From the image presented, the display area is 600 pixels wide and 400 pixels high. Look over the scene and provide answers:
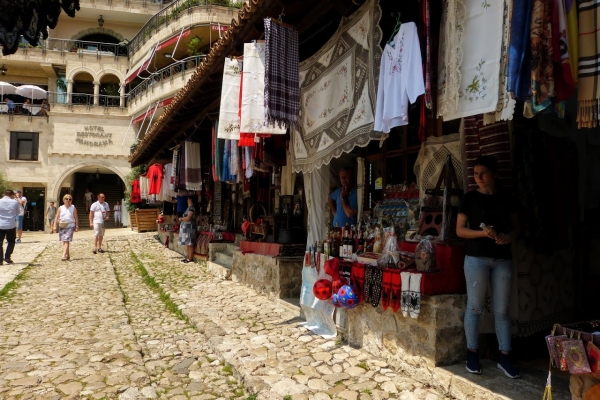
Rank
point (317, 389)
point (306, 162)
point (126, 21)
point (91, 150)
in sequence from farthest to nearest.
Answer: point (126, 21) → point (91, 150) → point (306, 162) → point (317, 389)

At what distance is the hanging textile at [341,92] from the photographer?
4023 millimetres

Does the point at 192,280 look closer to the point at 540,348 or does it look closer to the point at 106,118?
the point at 540,348

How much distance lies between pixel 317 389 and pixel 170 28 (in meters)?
23.9

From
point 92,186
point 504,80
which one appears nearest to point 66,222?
point 504,80

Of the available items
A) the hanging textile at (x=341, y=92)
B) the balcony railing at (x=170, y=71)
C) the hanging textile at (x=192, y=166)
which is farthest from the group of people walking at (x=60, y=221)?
the balcony railing at (x=170, y=71)

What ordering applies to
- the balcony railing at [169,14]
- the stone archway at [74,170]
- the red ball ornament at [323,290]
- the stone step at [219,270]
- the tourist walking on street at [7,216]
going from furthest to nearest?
the stone archway at [74,170], the balcony railing at [169,14], the tourist walking on street at [7,216], the stone step at [219,270], the red ball ornament at [323,290]

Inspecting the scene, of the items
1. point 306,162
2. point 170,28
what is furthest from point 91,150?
point 306,162

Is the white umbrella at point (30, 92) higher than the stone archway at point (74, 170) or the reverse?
higher

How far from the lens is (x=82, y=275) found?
918 centimetres

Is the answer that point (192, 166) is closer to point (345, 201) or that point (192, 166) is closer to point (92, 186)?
point (345, 201)

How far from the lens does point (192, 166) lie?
10.9m

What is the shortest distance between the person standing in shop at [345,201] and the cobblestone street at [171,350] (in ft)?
4.34

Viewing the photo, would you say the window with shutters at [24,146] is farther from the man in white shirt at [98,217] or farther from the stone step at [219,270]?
the stone step at [219,270]

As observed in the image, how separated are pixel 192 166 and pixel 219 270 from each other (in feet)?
10.9
